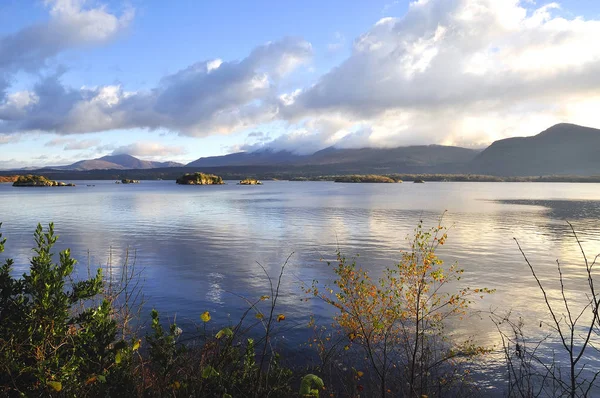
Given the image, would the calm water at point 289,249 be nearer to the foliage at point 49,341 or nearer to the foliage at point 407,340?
the foliage at point 407,340

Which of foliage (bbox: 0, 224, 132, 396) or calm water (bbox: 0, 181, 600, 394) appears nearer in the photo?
foliage (bbox: 0, 224, 132, 396)

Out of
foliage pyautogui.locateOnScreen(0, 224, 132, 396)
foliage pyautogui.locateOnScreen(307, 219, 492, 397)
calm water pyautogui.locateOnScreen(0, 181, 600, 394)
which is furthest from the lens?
calm water pyautogui.locateOnScreen(0, 181, 600, 394)

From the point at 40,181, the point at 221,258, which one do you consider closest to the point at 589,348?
the point at 221,258

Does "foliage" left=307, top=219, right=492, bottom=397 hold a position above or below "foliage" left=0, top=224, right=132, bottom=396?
below

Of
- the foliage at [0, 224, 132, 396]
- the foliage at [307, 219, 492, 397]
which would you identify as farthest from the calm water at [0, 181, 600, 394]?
the foliage at [0, 224, 132, 396]

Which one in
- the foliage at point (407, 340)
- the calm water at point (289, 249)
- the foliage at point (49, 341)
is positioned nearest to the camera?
the foliage at point (49, 341)

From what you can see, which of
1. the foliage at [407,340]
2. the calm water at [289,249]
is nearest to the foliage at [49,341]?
the foliage at [407,340]

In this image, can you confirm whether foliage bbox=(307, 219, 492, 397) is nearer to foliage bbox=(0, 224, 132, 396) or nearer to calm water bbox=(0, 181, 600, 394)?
calm water bbox=(0, 181, 600, 394)

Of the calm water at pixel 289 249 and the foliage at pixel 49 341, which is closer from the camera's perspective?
the foliage at pixel 49 341

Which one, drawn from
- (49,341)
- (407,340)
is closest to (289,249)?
(407,340)

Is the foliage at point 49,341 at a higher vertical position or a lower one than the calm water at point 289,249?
higher

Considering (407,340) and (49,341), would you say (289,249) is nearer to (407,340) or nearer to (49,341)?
(407,340)

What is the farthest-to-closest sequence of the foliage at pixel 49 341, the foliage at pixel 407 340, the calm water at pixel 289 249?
the calm water at pixel 289 249 < the foliage at pixel 407 340 < the foliage at pixel 49 341

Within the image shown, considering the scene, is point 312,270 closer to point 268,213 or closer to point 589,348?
point 589,348
